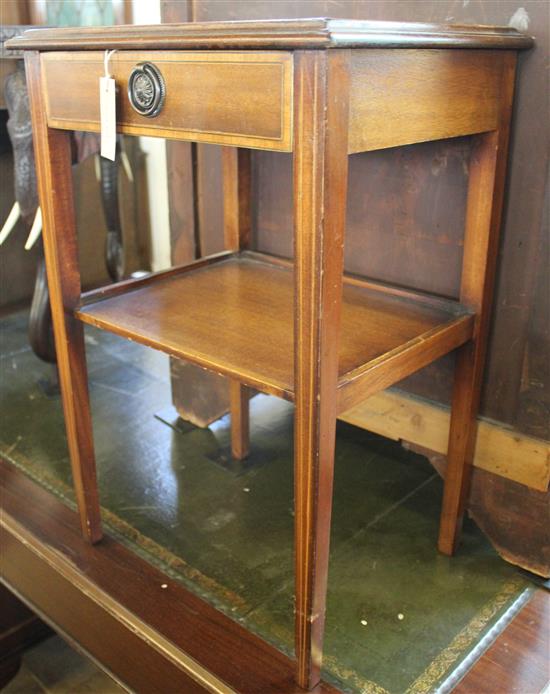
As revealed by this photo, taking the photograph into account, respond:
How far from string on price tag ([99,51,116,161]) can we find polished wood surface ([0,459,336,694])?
0.65 meters

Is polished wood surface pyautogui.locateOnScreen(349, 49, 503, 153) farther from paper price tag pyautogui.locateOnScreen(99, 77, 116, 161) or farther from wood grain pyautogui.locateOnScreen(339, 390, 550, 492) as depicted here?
wood grain pyautogui.locateOnScreen(339, 390, 550, 492)

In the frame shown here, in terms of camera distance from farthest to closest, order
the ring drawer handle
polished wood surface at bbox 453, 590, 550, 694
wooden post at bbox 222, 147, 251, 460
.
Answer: wooden post at bbox 222, 147, 251, 460 < polished wood surface at bbox 453, 590, 550, 694 < the ring drawer handle

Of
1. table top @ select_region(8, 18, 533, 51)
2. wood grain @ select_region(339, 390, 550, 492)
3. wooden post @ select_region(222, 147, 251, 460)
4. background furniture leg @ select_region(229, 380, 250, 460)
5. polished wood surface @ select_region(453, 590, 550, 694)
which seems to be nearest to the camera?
table top @ select_region(8, 18, 533, 51)

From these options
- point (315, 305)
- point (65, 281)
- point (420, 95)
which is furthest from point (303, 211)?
point (65, 281)

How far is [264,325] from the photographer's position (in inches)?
41.1

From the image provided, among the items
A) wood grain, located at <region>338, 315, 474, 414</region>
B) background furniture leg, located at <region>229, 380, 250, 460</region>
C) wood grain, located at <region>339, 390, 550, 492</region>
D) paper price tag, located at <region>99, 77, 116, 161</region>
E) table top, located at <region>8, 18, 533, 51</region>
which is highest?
table top, located at <region>8, 18, 533, 51</region>

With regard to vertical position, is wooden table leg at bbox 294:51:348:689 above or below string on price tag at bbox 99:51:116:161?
below

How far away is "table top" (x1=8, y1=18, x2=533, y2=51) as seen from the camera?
26.9 inches

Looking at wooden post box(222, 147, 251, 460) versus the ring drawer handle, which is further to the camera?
wooden post box(222, 147, 251, 460)

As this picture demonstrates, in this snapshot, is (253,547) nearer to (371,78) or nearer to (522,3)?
(371,78)

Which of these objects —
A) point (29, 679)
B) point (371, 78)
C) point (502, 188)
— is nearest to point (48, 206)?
point (371, 78)

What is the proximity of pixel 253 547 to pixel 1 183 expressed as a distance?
4.84 ft

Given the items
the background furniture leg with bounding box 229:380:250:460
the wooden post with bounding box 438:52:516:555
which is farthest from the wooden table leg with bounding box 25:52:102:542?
the wooden post with bounding box 438:52:516:555

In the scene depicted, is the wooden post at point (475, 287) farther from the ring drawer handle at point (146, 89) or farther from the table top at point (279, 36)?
the ring drawer handle at point (146, 89)
